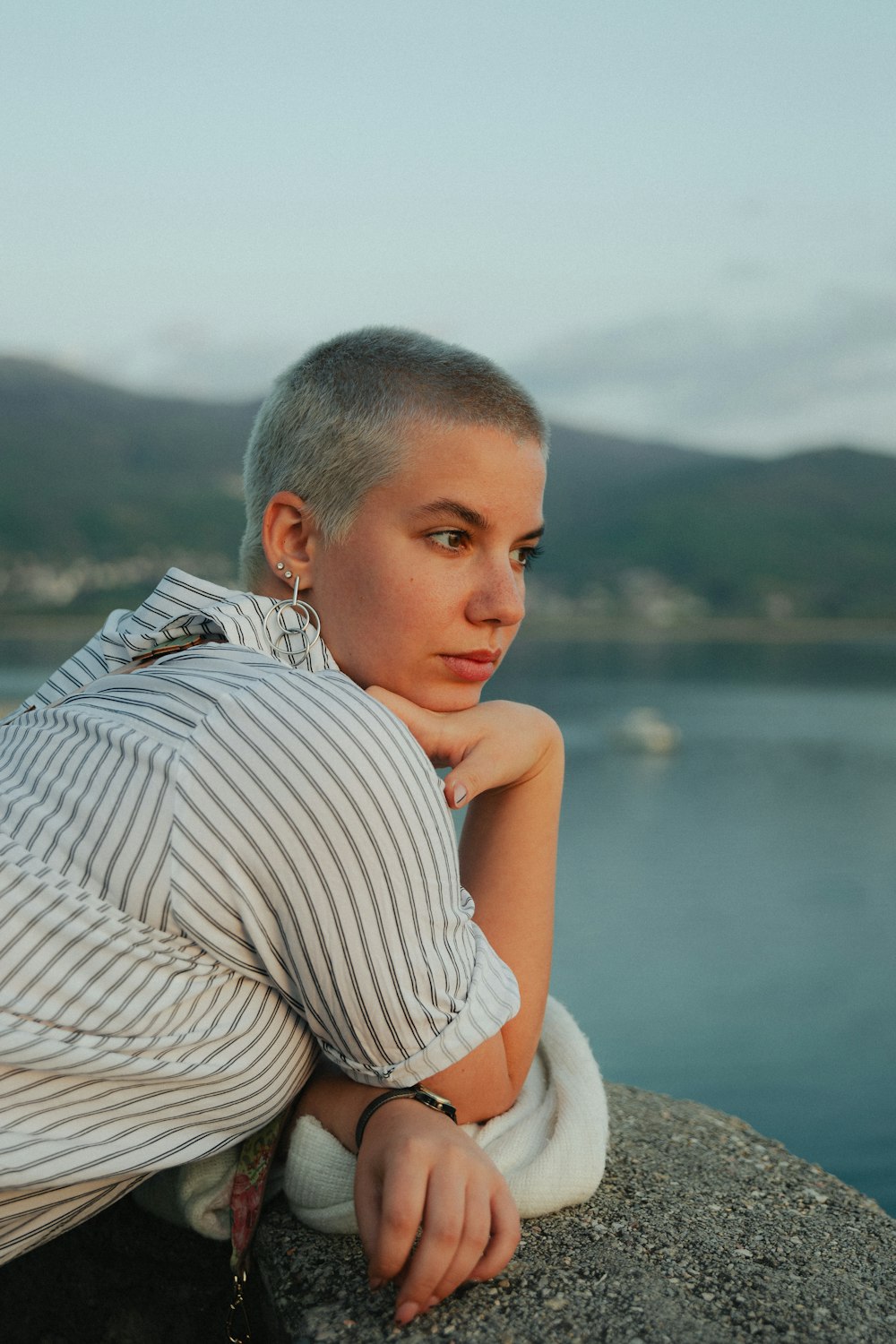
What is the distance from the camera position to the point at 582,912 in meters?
10.3

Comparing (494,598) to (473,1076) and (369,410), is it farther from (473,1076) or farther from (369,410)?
(473,1076)

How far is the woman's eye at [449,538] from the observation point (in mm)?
2143

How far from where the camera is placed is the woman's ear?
7.42 ft

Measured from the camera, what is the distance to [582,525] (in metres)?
172

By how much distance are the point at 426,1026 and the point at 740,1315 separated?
2.43 ft

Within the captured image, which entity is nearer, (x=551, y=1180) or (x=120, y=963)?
(x=120, y=963)

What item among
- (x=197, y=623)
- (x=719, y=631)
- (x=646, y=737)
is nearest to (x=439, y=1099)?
(x=197, y=623)

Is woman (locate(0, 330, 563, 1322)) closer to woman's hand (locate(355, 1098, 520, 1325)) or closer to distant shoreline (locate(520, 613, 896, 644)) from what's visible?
woman's hand (locate(355, 1098, 520, 1325))

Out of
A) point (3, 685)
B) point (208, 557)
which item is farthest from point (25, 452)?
point (3, 685)

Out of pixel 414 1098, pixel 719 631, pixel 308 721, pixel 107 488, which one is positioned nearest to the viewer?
pixel 308 721

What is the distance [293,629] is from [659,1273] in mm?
1342

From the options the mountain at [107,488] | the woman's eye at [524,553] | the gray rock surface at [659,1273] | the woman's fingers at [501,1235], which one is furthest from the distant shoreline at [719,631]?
the woman's fingers at [501,1235]

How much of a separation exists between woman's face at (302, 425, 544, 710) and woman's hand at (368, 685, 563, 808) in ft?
0.21

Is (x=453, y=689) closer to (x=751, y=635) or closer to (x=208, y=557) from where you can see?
(x=751, y=635)
